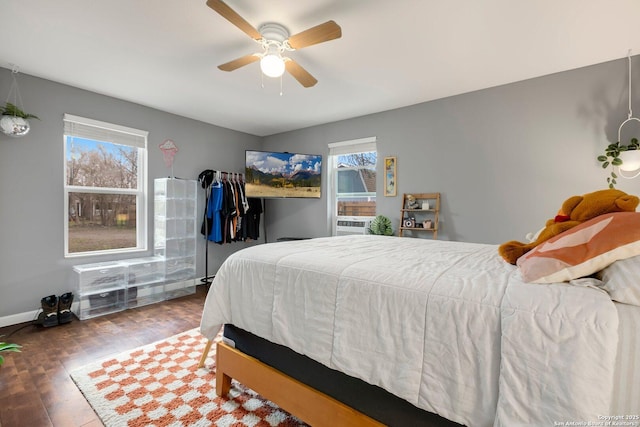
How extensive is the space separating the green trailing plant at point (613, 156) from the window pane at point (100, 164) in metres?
4.96

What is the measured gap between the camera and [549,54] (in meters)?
2.40

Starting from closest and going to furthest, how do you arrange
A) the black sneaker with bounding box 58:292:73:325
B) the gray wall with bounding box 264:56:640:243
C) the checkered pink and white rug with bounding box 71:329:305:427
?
the checkered pink and white rug with bounding box 71:329:305:427 → the gray wall with bounding box 264:56:640:243 → the black sneaker with bounding box 58:292:73:325

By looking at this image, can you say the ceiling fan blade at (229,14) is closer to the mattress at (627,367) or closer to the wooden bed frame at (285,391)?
the wooden bed frame at (285,391)

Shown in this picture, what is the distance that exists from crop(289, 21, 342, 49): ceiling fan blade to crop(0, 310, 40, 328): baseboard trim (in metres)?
Result: 3.53

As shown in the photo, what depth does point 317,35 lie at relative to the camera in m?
1.85

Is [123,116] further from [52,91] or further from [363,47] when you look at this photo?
[363,47]

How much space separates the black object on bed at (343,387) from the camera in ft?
3.27

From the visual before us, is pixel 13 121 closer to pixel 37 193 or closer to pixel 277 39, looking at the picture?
pixel 37 193

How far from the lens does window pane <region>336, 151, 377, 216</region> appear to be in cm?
406

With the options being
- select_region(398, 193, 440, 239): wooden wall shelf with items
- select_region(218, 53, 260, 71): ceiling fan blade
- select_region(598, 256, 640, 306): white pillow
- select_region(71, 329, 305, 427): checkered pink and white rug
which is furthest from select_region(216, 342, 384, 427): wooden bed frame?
select_region(398, 193, 440, 239): wooden wall shelf with items

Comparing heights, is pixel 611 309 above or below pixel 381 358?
above

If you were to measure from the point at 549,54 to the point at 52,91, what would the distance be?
4.69 m

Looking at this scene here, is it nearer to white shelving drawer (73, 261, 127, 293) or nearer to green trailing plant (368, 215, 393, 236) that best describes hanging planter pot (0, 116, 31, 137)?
white shelving drawer (73, 261, 127, 293)

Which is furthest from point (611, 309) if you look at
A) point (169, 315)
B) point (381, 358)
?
point (169, 315)
